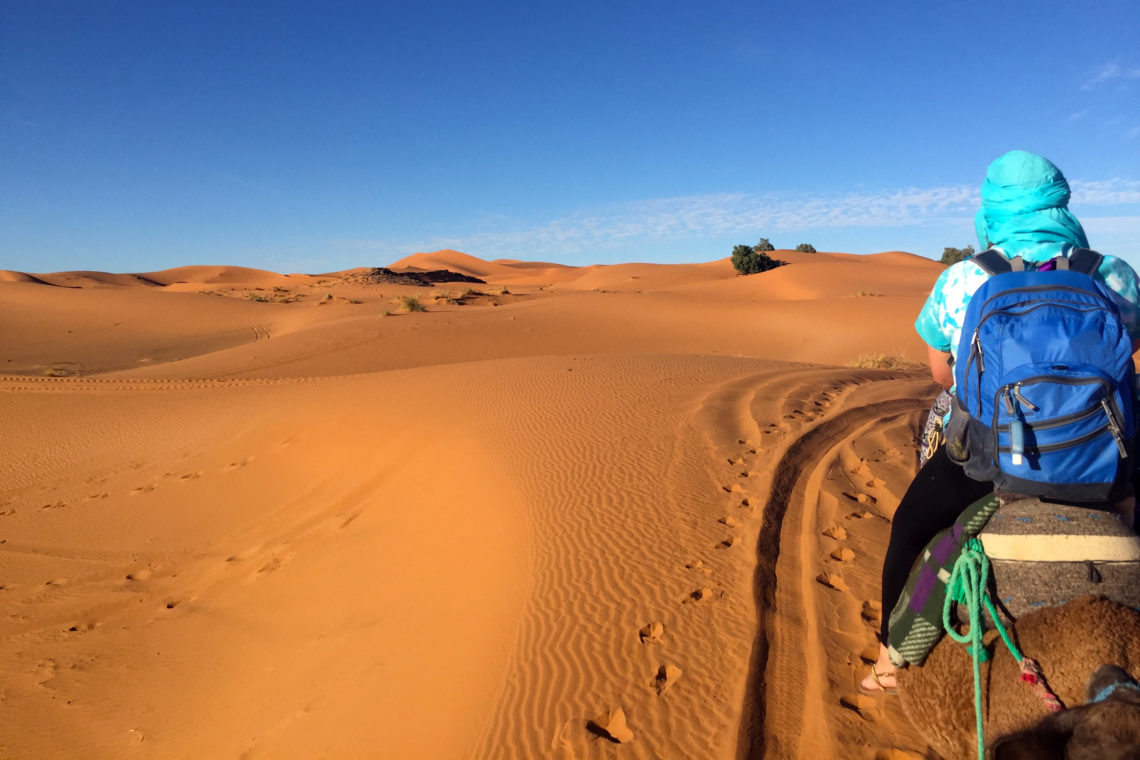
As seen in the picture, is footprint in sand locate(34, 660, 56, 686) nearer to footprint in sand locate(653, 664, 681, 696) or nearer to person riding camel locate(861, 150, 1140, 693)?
footprint in sand locate(653, 664, 681, 696)

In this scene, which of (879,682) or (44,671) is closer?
(879,682)

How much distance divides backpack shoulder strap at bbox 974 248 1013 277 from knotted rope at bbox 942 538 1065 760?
0.79 meters

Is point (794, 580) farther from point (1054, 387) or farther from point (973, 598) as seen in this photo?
point (1054, 387)

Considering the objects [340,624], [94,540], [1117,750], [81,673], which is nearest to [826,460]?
[340,624]

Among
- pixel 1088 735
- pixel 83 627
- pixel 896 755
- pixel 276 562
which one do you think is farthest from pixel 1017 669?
pixel 83 627

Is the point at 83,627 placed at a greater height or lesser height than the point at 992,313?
lesser

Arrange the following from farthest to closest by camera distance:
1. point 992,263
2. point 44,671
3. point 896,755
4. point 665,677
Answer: point 44,671 → point 665,677 → point 896,755 → point 992,263

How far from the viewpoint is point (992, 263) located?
1.99 m

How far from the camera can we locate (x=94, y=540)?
747cm

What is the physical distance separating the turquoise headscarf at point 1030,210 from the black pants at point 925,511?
70 cm

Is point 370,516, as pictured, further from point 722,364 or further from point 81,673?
point 722,364

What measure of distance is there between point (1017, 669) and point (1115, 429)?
2.14ft

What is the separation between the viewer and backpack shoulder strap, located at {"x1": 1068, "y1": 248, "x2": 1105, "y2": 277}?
1.85 m

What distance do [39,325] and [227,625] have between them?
94.0 feet
